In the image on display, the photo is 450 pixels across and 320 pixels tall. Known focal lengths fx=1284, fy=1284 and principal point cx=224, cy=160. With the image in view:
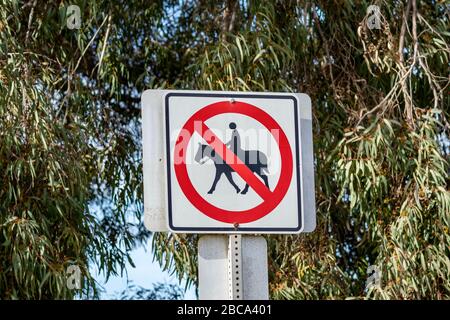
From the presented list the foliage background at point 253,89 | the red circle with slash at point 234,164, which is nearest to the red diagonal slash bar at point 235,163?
the red circle with slash at point 234,164

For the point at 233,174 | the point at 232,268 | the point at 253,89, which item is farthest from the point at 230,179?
the point at 253,89

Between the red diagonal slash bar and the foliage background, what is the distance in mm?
4371

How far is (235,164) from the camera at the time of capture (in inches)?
141

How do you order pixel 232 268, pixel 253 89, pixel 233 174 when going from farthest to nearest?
pixel 253 89 < pixel 233 174 < pixel 232 268

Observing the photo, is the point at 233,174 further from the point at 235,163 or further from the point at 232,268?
the point at 232,268

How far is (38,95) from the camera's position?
8.15 metres

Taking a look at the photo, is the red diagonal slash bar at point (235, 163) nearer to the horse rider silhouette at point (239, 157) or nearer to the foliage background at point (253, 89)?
the horse rider silhouette at point (239, 157)

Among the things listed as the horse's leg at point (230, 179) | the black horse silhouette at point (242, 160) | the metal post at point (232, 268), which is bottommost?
the metal post at point (232, 268)

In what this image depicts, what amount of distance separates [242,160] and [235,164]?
23 millimetres

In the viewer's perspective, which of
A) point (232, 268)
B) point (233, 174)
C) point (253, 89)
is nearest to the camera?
point (232, 268)

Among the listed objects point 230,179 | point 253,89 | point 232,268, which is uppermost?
point 253,89

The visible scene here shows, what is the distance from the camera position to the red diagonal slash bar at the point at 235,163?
358 centimetres

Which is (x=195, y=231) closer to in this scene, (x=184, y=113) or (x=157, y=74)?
(x=184, y=113)
